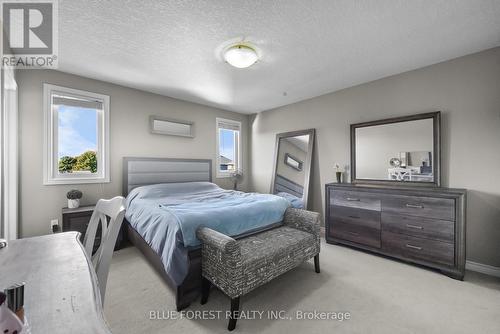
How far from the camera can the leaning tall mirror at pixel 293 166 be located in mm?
3867

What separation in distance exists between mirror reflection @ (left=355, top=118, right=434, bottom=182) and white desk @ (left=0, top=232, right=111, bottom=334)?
342cm

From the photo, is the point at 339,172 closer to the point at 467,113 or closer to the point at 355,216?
the point at 355,216

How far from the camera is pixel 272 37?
2.10m

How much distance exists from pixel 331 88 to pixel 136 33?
289 cm

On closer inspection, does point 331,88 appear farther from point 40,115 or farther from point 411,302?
point 40,115

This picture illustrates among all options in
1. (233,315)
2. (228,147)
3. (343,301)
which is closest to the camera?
(233,315)

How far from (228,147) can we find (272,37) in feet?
9.94

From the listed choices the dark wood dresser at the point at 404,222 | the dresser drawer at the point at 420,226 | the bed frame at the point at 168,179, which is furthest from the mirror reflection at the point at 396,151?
the bed frame at the point at 168,179

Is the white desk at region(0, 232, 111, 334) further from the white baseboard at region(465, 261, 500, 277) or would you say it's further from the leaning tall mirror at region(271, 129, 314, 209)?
the white baseboard at region(465, 261, 500, 277)

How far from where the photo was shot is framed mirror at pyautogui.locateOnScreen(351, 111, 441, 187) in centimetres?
262

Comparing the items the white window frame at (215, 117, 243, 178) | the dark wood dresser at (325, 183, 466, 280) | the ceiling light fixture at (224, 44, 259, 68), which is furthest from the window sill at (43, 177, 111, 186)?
the dark wood dresser at (325, 183, 466, 280)

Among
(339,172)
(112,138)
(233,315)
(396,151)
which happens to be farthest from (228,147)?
(233,315)

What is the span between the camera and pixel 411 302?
1.81 metres

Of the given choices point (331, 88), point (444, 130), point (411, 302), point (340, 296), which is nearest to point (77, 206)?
point (340, 296)
